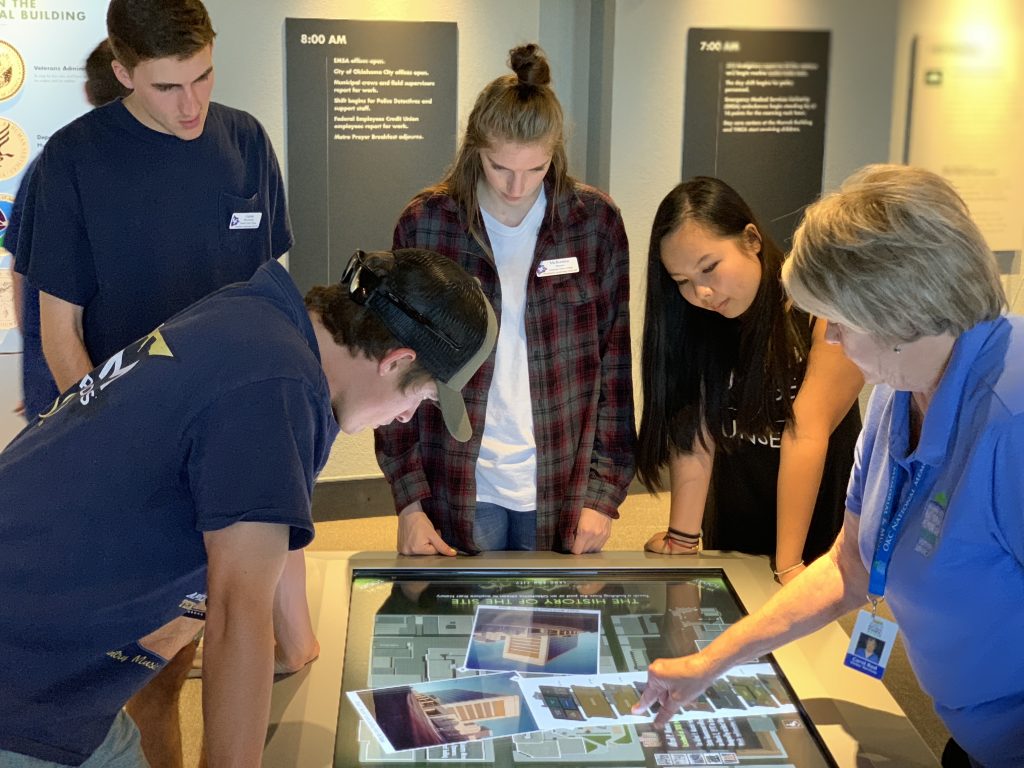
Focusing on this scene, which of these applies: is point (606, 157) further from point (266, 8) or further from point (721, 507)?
point (721, 507)

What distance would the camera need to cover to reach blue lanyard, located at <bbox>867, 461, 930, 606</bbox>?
1492mm

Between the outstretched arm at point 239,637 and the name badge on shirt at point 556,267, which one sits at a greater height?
A: the name badge on shirt at point 556,267

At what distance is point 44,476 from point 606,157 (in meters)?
3.69

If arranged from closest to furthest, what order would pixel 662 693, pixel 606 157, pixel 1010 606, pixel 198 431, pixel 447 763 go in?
1. pixel 198 431
2. pixel 1010 606
3. pixel 447 763
4. pixel 662 693
5. pixel 606 157

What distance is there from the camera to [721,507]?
8.10 ft

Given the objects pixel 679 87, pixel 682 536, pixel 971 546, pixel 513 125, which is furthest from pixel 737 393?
pixel 679 87

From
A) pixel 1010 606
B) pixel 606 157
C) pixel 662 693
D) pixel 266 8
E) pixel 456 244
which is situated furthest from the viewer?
pixel 606 157

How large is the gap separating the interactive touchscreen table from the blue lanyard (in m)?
0.24

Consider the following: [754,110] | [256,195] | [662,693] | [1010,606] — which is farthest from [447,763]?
[754,110]

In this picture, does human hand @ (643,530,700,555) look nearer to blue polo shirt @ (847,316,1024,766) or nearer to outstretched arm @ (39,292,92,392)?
blue polo shirt @ (847,316,1024,766)

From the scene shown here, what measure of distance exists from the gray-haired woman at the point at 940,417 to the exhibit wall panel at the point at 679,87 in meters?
3.11

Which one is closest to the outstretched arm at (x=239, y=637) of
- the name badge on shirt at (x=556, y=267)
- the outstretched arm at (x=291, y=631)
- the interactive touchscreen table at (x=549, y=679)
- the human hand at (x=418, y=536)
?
the interactive touchscreen table at (x=549, y=679)

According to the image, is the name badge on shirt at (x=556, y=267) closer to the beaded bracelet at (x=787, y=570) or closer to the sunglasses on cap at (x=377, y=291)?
the beaded bracelet at (x=787, y=570)

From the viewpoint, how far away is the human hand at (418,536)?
227 cm
